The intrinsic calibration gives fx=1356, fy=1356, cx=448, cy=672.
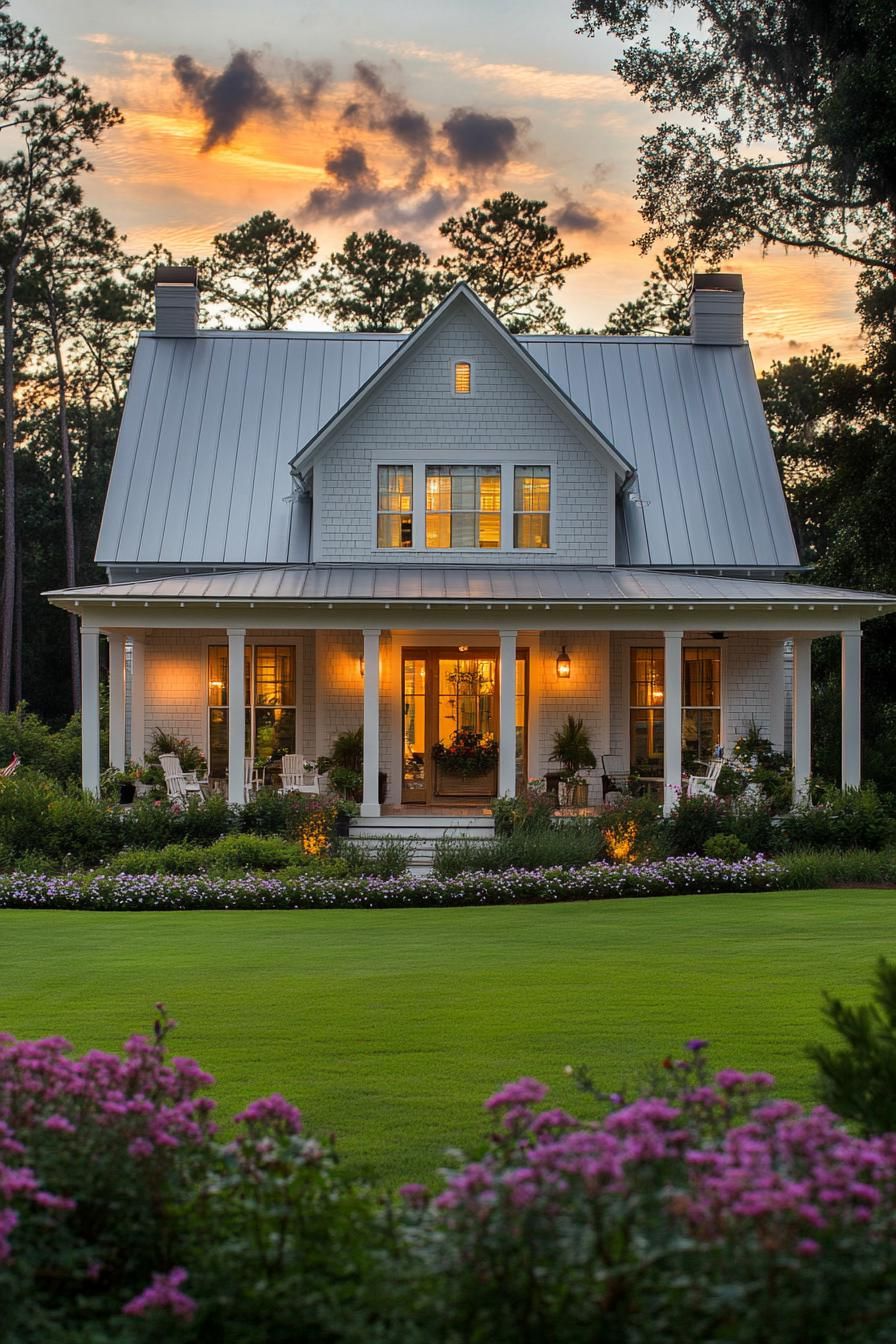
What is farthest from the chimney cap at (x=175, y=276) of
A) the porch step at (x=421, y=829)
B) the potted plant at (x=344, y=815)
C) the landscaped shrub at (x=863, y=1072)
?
the landscaped shrub at (x=863, y=1072)

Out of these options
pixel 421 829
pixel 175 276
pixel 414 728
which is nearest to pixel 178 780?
pixel 421 829

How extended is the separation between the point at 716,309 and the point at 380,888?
48.4 ft

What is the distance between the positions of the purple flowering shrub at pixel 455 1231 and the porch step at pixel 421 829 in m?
14.2

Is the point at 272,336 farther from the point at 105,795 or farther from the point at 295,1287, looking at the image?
the point at 295,1287

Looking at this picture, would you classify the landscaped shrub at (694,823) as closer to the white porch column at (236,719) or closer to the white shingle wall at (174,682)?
the white porch column at (236,719)

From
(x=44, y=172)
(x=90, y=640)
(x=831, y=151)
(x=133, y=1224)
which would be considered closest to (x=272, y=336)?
(x=90, y=640)

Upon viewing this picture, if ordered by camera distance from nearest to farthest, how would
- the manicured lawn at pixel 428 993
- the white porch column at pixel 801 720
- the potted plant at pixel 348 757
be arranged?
1. the manicured lawn at pixel 428 993
2. the white porch column at pixel 801 720
3. the potted plant at pixel 348 757

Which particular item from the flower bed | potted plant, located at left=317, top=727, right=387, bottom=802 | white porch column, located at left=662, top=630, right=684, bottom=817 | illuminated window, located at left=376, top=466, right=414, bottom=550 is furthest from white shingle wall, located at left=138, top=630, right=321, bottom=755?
the flower bed

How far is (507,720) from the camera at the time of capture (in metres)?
18.9

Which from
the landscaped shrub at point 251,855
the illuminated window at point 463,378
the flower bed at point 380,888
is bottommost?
the flower bed at point 380,888

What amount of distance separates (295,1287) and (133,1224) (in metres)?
0.57

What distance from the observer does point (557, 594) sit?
1908cm

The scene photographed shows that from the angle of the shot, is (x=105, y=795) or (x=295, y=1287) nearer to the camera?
(x=295, y=1287)

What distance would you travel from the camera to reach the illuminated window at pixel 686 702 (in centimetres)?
2162
